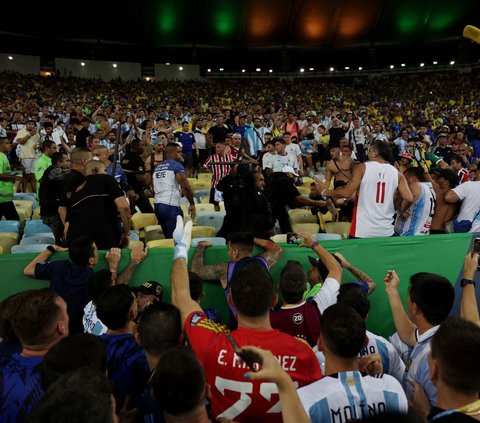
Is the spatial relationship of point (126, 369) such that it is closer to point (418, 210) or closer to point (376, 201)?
point (376, 201)

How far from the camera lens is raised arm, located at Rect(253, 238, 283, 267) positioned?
164 inches

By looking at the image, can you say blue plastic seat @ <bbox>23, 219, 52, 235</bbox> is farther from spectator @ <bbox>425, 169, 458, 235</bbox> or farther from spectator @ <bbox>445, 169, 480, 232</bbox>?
spectator @ <bbox>445, 169, 480, 232</bbox>

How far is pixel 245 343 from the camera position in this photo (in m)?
2.28

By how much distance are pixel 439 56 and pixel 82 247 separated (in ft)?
129

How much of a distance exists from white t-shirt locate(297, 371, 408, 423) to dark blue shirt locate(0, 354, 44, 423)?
1097 millimetres

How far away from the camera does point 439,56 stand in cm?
3772

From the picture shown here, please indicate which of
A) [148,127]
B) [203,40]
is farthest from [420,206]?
[203,40]

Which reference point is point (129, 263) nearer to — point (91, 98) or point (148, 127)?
point (148, 127)

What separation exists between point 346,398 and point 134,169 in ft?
26.0

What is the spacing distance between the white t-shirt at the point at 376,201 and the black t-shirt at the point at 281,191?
4.21 ft

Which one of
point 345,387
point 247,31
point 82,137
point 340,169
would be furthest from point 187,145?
point 247,31

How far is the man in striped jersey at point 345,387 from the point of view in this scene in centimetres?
207

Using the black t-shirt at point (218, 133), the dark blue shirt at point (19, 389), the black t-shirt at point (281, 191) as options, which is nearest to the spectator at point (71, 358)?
the dark blue shirt at point (19, 389)

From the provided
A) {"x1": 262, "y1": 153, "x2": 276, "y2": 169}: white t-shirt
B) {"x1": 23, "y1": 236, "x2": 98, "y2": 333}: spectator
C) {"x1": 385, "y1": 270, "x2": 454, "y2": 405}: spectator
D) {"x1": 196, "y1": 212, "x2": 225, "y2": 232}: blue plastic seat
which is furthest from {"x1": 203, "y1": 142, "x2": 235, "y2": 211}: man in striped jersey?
{"x1": 385, "y1": 270, "x2": 454, "y2": 405}: spectator
